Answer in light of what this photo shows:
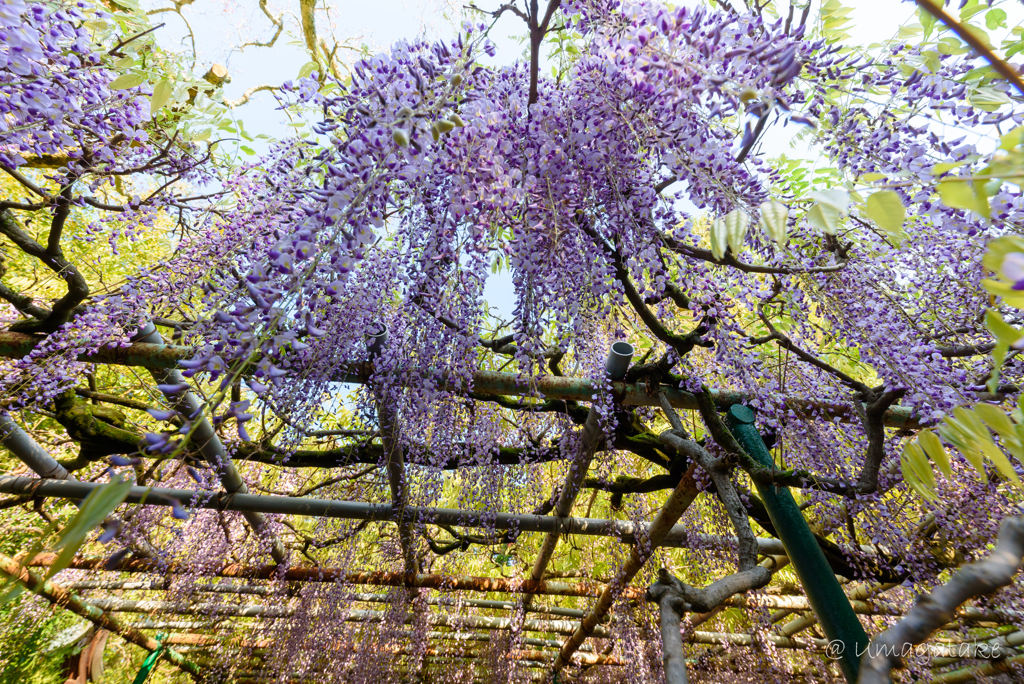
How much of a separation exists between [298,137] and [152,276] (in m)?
1.28

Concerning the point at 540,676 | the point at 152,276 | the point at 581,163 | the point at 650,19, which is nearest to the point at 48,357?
the point at 152,276

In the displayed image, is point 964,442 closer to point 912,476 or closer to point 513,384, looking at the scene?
point 912,476

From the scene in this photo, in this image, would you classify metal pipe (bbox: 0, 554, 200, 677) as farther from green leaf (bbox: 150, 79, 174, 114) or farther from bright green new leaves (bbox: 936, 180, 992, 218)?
bright green new leaves (bbox: 936, 180, 992, 218)

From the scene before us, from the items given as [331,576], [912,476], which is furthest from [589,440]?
[331,576]

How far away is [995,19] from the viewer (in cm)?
A: 144

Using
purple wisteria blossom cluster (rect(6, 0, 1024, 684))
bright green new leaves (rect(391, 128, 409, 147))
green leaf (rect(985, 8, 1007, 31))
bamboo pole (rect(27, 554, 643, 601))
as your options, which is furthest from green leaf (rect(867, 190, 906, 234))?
bamboo pole (rect(27, 554, 643, 601))

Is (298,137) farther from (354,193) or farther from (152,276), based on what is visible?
(152,276)

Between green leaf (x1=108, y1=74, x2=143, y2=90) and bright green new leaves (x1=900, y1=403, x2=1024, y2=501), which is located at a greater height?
green leaf (x1=108, y1=74, x2=143, y2=90)

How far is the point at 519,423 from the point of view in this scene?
2.93 m

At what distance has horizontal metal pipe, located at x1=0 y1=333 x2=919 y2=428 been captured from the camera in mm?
2336

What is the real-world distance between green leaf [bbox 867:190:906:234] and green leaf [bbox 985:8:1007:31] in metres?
1.43

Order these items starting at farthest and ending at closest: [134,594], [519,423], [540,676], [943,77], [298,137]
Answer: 1. [540,676]
2. [134,594]
3. [519,423]
4. [298,137]
5. [943,77]

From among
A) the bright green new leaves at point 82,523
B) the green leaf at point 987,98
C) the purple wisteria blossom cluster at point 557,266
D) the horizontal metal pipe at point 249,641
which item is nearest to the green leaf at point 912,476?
the purple wisteria blossom cluster at point 557,266

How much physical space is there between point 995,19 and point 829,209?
58.4 inches
